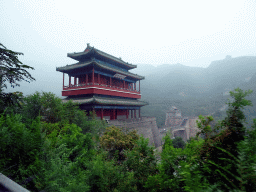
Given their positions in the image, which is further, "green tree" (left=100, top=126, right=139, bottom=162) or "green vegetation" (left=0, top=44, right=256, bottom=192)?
"green tree" (left=100, top=126, right=139, bottom=162)

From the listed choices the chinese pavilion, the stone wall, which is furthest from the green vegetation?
the stone wall

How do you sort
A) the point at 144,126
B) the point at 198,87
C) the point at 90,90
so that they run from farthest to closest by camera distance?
the point at 198,87
the point at 144,126
the point at 90,90

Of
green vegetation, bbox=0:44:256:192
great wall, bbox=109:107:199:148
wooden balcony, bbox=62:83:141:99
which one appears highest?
wooden balcony, bbox=62:83:141:99

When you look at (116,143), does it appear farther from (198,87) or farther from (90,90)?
(198,87)

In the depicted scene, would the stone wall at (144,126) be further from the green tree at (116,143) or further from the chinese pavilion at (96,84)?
the green tree at (116,143)

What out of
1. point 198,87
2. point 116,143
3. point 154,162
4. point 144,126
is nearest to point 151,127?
point 144,126

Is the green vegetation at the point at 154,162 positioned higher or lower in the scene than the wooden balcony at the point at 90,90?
lower

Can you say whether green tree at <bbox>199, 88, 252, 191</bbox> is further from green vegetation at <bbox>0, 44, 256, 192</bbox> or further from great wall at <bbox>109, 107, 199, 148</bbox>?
great wall at <bbox>109, 107, 199, 148</bbox>

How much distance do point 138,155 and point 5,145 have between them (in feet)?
10.9

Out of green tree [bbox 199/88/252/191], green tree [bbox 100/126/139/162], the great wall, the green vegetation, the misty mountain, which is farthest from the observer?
the misty mountain

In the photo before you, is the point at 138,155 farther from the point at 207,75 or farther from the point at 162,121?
the point at 207,75

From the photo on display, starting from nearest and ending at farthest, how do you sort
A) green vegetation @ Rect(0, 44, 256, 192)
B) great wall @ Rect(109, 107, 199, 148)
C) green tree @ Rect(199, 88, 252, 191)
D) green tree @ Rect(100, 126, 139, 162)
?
green vegetation @ Rect(0, 44, 256, 192) < green tree @ Rect(199, 88, 252, 191) < green tree @ Rect(100, 126, 139, 162) < great wall @ Rect(109, 107, 199, 148)

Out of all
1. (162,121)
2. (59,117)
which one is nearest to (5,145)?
(59,117)

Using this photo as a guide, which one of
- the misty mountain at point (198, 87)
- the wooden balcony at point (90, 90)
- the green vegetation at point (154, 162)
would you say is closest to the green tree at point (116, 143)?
the green vegetation at point (154, 162)
